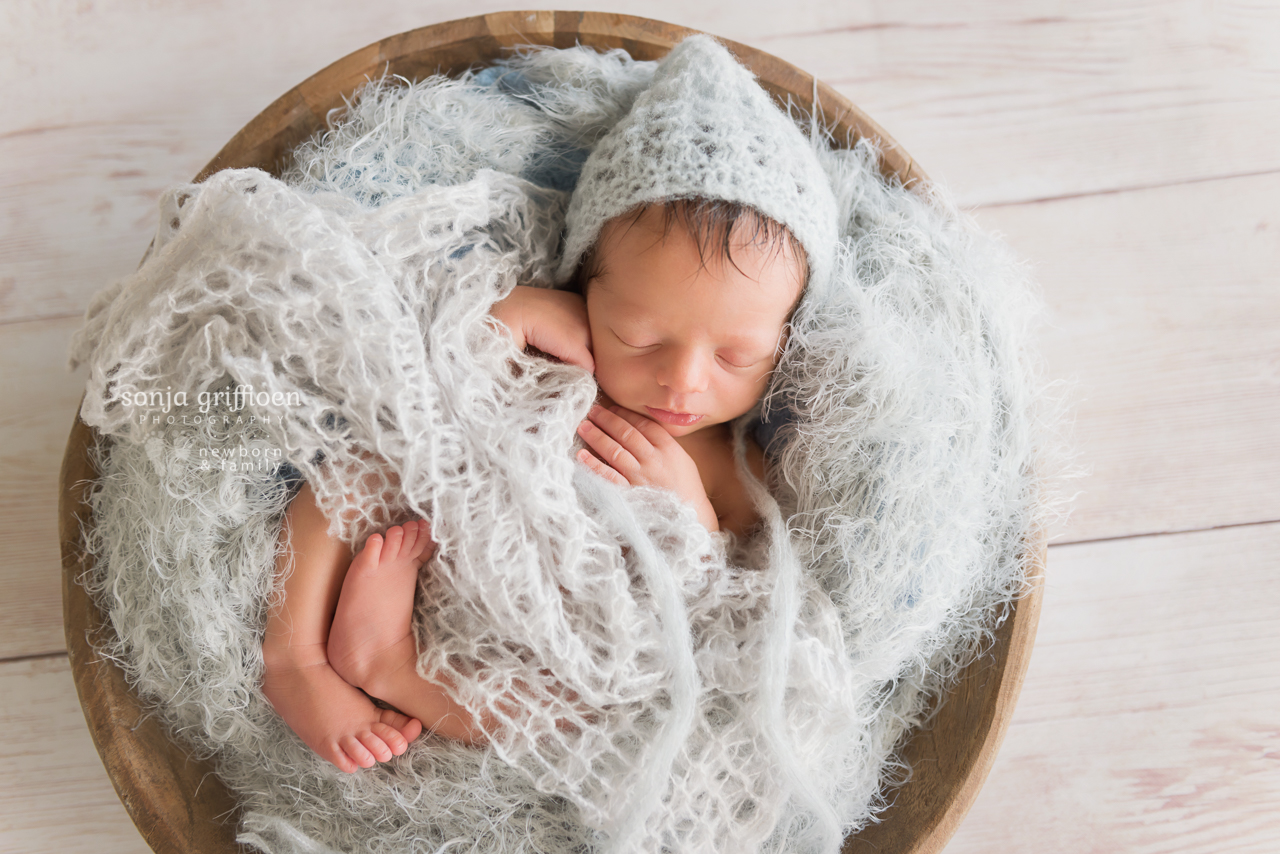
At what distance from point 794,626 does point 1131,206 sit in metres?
0.89

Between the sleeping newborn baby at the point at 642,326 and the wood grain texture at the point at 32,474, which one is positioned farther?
the wood grain texture at the point at 32,474

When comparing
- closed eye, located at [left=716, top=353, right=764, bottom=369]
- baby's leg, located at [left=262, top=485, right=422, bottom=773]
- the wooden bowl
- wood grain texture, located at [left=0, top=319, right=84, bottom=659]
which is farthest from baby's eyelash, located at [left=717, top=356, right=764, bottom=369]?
wood grain texture, located at [left=0, top=319, right=84, bottom=659]

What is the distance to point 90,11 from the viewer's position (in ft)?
4.11

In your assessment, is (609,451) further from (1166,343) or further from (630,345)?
(1166,343)

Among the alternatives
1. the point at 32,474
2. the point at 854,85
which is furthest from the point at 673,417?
the point at 32,474

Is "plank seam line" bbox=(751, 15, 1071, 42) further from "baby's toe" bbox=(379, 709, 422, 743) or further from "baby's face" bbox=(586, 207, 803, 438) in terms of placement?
"baby's toe" bbox=(379, 709, 422, 743)

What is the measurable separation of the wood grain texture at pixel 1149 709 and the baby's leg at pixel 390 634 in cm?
77

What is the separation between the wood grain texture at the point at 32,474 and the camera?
112 centimetres

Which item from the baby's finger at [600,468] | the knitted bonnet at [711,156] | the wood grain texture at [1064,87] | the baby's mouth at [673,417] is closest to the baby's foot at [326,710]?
the baby's finger at [600,468]

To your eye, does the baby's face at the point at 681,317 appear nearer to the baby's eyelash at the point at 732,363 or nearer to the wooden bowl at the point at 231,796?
the baby's eyelash at the point at 732,363

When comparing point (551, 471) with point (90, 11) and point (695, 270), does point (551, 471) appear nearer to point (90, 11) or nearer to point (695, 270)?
point (695, 270)

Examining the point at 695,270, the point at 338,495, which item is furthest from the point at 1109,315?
the point at 338,495

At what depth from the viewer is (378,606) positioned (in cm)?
85

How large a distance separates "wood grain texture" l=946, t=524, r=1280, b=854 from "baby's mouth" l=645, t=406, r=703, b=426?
0.62m
